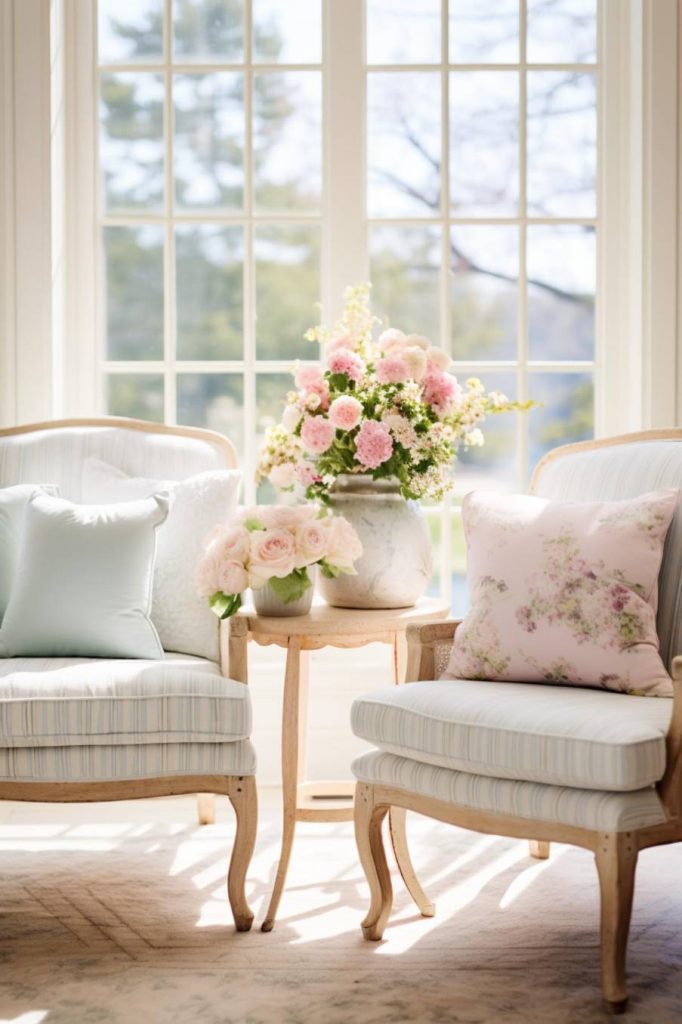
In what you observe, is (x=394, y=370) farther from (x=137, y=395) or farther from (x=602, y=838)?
(x=137, y=395)

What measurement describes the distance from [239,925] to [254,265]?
6.92 feet

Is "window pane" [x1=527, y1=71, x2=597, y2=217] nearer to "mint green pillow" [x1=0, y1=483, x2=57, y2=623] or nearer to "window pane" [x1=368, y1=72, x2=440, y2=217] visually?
"window pane" [x1=368, y1=72, x2=440, y2=217]

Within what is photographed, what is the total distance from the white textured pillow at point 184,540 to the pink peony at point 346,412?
410 millimetres

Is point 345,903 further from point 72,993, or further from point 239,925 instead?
point 72,993

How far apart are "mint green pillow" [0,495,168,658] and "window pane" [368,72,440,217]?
154cm

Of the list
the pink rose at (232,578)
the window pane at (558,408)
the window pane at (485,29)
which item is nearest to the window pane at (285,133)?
the window pane at (485,29)

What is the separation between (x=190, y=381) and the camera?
3787mm

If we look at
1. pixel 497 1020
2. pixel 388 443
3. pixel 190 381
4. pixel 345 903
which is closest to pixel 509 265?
pixel 190 381

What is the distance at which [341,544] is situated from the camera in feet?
8.59

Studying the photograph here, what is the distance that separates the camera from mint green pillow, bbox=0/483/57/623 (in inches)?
112

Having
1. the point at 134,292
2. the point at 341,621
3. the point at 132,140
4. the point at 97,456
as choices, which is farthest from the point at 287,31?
the point at 341,621

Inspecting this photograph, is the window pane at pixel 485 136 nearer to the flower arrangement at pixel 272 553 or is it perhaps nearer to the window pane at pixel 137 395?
the window pane at pixel 137 395

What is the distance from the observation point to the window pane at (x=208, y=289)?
3.78 meters

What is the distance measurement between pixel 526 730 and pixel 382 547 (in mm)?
774
